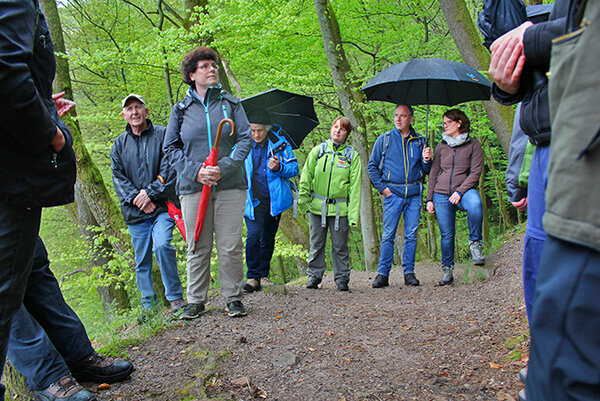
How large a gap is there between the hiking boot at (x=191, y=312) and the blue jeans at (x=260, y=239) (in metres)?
1.49

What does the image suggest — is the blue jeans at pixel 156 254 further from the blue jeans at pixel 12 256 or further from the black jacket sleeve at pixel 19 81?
the black jacket sleeve at pixel 19 81

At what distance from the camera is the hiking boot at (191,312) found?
4.35m

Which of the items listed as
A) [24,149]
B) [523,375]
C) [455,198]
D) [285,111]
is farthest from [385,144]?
[24,149]

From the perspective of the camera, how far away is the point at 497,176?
595 inches

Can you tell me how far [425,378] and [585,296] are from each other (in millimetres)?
2115

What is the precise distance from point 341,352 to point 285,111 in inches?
153

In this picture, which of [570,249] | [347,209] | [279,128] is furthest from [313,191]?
[570,249]

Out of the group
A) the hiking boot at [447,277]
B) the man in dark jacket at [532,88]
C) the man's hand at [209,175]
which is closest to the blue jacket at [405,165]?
the hiking boot at [447,277]

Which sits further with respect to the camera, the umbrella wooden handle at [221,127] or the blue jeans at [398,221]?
the blue jeans at [398,221]

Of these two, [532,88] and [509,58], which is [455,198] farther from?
[509,58]

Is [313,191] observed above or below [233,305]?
above

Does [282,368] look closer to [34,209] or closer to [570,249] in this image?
[34,209]

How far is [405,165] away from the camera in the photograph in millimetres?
6375

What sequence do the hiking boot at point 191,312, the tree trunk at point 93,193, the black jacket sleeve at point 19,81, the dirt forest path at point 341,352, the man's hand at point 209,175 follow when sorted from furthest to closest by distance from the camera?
the tree trunk at point 93,193, the hiking boot at point 191,312, the man's hand at point 209,175, the dirt forest path at point 341,352, the black jacket sleeve at point 19,81
